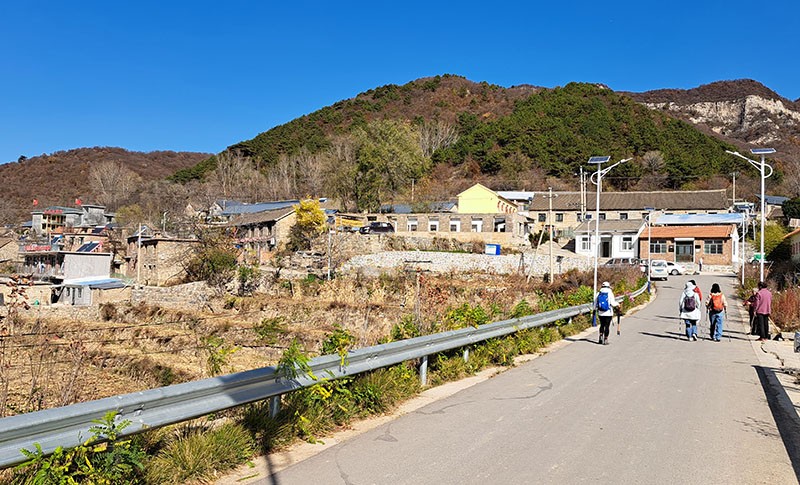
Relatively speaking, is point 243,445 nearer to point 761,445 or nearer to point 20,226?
point 761,445

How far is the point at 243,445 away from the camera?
5773mm

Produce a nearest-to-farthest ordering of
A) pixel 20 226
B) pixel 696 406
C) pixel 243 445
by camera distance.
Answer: pixel 243 445, pixel 696 406, pixel 20 226

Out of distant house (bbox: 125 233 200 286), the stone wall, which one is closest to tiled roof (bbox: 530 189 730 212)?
distant house (bbox: 125 233 200 286)

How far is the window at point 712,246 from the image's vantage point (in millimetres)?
61000

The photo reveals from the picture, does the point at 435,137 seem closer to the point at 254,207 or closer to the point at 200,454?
the point at 254,207

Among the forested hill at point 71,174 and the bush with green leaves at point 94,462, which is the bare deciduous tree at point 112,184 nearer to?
the forested hill at point 71,174

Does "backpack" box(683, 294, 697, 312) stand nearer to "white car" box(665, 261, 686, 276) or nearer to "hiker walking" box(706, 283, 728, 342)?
"hiker walking" box(706, 283, 728, 342)

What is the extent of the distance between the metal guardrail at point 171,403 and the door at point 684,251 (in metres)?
60.0

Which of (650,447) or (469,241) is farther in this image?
(469,241)

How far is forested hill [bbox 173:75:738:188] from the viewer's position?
10131cm

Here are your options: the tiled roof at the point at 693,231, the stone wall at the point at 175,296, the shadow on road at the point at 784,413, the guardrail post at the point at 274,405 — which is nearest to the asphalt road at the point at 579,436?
the shadow on road at the point at 784,413

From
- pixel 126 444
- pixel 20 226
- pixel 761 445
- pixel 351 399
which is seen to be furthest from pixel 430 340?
pixel 20 226

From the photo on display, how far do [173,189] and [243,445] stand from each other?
10098 centimetres

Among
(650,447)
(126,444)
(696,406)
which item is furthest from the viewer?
(696,406)
